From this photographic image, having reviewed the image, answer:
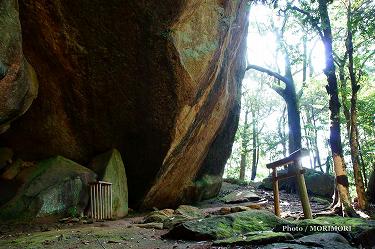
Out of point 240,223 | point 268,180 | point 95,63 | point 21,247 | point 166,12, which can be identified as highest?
point 166,12

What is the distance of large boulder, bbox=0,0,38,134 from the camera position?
24.2 ft

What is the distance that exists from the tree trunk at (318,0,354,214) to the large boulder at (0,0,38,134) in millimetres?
9050

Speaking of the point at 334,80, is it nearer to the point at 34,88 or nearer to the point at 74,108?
the point at 74,108

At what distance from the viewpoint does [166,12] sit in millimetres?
9938

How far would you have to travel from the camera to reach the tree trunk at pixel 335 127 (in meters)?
10.7

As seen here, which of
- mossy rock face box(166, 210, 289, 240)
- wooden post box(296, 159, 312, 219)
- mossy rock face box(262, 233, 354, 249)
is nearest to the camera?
mossy rock face box(262, 233, 354, 249)

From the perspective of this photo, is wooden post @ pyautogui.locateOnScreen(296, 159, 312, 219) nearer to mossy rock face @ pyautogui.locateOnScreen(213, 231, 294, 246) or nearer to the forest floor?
mossy rock face @ pyautogui.locateOnScreen(213, 231, 294, 246)

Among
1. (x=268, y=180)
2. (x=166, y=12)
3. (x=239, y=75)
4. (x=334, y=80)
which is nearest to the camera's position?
(x=166, y=12)

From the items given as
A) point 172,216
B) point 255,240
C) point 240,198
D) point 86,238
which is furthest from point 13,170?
point 240,198

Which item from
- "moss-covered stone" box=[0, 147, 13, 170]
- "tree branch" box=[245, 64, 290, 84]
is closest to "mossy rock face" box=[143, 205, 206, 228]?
"moss-covered stone" box=[0, 147, 13, 170]

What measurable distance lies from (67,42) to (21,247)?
20.4 ft

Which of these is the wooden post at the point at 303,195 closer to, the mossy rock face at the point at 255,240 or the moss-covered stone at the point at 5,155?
the mossy rock face at the point at 255,240

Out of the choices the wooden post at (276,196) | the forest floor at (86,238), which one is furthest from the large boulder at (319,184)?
the forest floor at (86,238)

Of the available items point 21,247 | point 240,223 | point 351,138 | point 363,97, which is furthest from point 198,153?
point 363,97
